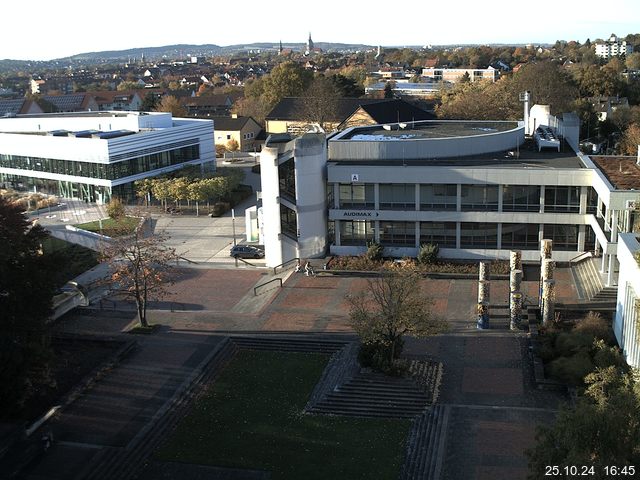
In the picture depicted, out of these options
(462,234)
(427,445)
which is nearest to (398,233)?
(462,234)

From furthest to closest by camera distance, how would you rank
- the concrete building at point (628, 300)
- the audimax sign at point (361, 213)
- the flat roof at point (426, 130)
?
the flat roof at point (426, 130)
the audimax sign at point (361, 213)
the concrete building at point (628, 300)

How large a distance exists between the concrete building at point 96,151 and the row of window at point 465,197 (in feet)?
87.1

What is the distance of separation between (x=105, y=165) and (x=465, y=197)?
32719 mm

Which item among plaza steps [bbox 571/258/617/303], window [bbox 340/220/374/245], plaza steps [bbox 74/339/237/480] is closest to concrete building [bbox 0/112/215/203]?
window [bbox 340/220/374/245]

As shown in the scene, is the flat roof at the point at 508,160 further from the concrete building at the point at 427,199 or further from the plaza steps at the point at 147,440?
the plaza steps at the point at 147,440

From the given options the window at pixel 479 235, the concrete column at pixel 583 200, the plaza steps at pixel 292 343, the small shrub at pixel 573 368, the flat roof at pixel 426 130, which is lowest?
the plaza steps at pixel 292 343

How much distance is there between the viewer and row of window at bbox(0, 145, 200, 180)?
6138 cm

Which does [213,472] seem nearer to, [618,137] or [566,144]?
[566,144]

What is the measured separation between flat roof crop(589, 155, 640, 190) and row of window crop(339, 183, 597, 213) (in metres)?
1.66

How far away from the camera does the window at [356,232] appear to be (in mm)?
42438

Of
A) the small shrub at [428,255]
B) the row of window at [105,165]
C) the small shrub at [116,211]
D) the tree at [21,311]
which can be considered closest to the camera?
the tree at [21,311]

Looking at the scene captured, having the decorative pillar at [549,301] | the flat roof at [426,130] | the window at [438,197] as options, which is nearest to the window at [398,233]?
the window at [438,197]

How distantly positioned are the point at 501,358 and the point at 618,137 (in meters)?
53.4

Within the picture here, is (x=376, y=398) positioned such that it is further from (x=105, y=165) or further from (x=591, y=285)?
(x=105, y=165)
